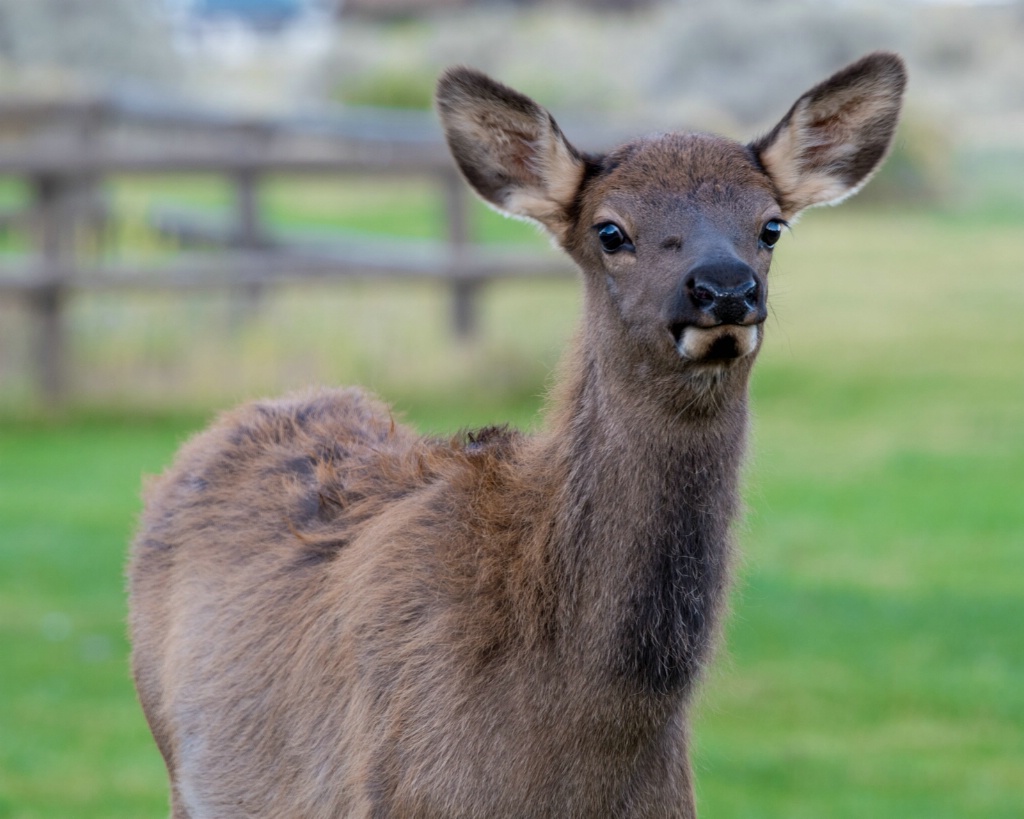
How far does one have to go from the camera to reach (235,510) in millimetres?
5211

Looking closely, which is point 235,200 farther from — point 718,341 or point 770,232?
point 718,341

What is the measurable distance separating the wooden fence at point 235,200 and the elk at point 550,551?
9.37 metres

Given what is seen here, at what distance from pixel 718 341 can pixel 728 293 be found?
0.14 metres

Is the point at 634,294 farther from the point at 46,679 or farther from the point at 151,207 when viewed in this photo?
the point at 151,207

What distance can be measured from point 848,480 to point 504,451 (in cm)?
899

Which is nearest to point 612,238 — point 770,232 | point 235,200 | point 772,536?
point 770,232

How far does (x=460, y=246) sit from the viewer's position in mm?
15180

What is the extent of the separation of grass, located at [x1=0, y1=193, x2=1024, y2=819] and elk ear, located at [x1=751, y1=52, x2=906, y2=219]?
0.44 m

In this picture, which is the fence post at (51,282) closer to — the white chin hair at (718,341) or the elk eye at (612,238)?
the elk eye at (612,238)

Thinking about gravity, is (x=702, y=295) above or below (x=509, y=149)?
below

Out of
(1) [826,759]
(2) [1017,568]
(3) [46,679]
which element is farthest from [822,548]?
(3) [46,679]

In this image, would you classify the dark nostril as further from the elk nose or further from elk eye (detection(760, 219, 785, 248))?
elk eye (detection(760, 219, 785, 248))

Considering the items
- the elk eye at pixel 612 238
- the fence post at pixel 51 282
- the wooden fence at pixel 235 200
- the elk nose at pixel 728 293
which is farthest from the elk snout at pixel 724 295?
the fence post at pixel 51 282

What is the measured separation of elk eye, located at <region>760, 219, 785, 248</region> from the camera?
14.0 ft
